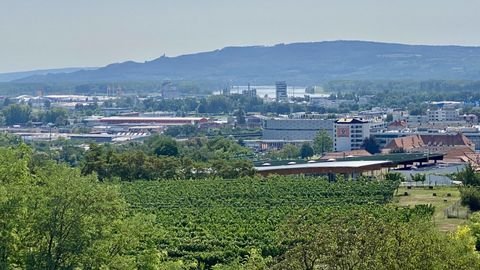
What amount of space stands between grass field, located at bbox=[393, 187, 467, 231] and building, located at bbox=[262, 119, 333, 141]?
54.0 metres

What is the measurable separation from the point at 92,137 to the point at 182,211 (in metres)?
63.2

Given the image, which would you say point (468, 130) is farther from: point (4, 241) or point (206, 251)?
point (4, 241)

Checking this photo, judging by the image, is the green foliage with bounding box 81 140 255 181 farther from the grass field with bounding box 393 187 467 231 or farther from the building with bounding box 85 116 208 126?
the building with bounding box 85 116 208 126

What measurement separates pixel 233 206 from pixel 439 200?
7.81 metres

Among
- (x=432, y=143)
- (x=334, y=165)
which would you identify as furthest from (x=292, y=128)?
(x=334, y=165)

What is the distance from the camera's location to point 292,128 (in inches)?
3856

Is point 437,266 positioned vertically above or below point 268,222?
above

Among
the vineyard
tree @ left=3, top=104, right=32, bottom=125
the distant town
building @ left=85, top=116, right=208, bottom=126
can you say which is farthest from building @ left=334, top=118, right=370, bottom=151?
tree @ left=3, top=104, right=32, bottom=125

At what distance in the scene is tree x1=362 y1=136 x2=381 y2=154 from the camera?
239 ft

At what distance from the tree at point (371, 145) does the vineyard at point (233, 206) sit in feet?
100

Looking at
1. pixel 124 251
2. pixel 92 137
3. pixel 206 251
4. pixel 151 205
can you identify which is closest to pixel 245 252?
pixel 206 251

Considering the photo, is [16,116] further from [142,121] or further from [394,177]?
[394,177]

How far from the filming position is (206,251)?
26.2m

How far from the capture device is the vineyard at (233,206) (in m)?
26.4
